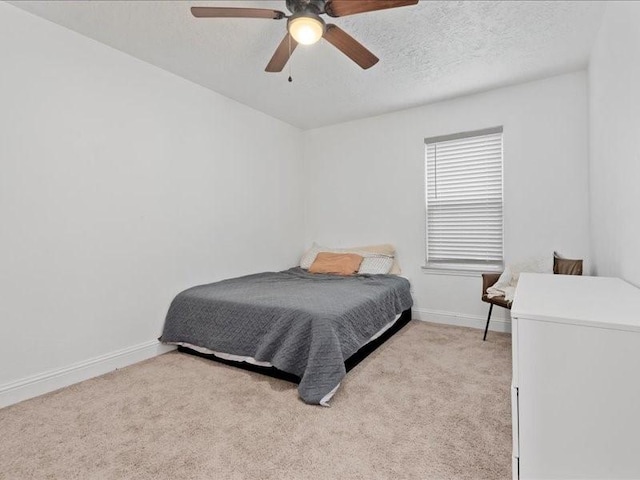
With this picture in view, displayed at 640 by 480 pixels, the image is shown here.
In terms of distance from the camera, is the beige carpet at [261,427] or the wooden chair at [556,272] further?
the wooden chair at [556,272]

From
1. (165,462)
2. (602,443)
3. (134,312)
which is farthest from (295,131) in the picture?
(602,443)

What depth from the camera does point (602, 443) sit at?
1033 millimetres

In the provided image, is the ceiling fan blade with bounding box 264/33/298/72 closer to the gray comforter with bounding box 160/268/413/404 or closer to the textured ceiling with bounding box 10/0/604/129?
the textured ceiling with bounding box 10/0/604/129

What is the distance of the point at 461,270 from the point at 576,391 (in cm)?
252

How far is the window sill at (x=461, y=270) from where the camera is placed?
11.0ft

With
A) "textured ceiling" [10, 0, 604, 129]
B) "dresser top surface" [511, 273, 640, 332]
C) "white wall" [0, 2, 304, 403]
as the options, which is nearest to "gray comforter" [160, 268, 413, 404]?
"white wall" [0, 2, 304, 403]

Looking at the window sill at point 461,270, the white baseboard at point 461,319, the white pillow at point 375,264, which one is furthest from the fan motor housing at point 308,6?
the white baseboard at point 461,319

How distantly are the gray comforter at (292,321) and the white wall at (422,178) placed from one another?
29.5 inches

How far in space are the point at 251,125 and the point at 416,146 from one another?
1.88 metres

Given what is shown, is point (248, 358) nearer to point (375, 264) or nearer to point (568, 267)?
point (375, 264)

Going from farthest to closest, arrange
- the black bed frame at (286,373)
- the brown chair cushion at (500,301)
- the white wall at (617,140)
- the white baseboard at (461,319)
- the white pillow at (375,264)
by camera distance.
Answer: the white pillow at (375,264) → the white baseboard at (461,319) → the brown chair cushion at (500,301) → the black bed frame at (286,373) → the white wall at (617,140)

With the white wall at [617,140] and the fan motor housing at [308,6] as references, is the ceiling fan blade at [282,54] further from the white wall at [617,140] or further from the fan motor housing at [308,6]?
the white wall at [617,140]

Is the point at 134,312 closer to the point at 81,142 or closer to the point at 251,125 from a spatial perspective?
the point at 81,142

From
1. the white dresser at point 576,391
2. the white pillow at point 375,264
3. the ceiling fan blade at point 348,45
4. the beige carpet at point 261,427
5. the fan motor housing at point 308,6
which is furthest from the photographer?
the white pillow at point 375,264
